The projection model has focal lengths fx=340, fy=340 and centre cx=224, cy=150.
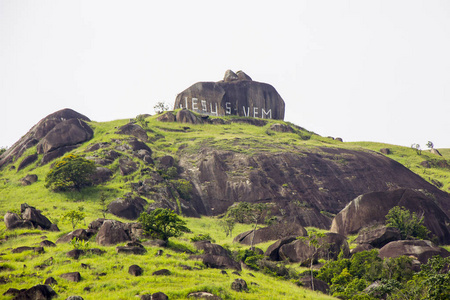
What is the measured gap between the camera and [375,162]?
95188 millimetres

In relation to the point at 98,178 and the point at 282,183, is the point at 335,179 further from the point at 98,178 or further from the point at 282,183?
the point at 98,178

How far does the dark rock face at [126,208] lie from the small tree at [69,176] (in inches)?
481

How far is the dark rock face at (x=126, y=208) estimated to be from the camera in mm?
58772

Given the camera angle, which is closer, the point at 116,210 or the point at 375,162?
the point at 116,210

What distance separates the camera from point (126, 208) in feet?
196

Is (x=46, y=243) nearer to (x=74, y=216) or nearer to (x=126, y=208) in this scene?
(x=74, y=216)

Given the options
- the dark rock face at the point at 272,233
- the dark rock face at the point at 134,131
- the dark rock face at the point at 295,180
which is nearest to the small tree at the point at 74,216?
the dark rock face at the point at 272,233

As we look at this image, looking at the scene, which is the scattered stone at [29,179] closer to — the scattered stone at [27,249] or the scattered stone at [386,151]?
the scattered stone at [27,249]

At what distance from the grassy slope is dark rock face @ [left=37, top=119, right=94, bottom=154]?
3.71 meters

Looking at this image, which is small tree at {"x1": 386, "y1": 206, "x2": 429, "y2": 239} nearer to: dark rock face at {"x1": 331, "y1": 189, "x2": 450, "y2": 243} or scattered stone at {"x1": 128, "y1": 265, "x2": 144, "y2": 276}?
dark rock face at {"x1": 331, "y1": 189, "x2": 450, "y2": 243}

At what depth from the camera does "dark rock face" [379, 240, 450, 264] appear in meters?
40.8

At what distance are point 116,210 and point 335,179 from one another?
2153 inches

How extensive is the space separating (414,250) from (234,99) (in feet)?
370

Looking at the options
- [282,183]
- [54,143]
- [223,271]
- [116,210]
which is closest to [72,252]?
[223,271]
